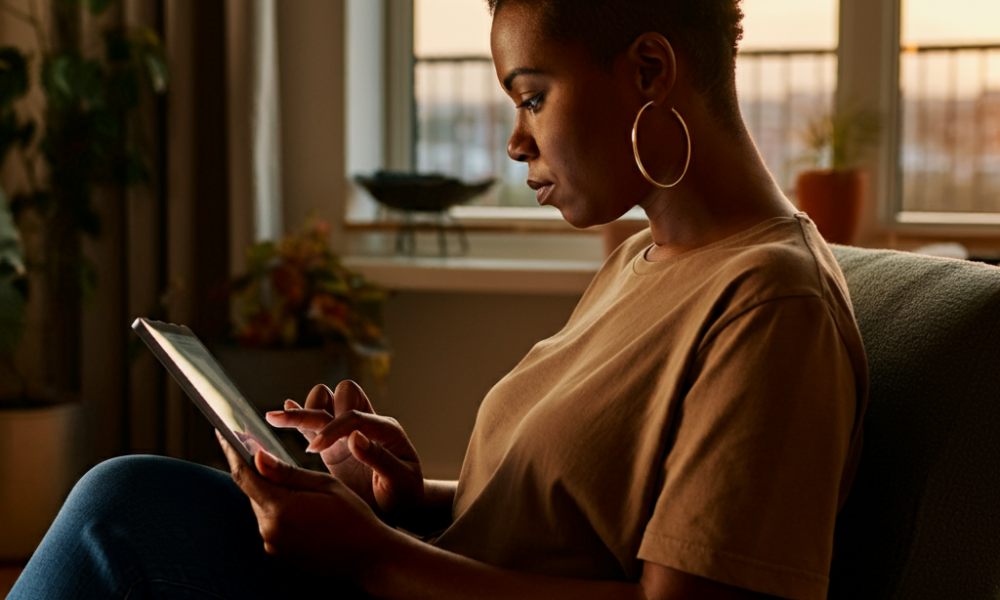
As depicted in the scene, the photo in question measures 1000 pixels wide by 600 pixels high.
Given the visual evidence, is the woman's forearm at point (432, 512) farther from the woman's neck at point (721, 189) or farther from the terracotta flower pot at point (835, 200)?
the terracotta flower pot at point (835, 200)

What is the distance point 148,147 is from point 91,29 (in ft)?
1.12

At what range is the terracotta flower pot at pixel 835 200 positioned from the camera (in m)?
2.35

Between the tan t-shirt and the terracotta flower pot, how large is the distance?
1558 millimetres

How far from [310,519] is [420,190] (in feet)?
6.21

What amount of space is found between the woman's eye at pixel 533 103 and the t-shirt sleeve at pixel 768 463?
0.30 metres

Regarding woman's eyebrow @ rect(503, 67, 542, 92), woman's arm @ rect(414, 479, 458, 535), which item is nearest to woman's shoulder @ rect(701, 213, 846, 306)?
woman's eyebrow @ rect(503, 67, 542, 92)

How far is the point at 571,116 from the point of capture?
34.4 inches

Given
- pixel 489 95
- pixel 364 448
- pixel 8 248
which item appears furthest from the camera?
pixel 489 95

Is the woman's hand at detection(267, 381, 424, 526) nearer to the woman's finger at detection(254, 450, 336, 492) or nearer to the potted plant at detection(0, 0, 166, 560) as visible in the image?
the woman's finger at detection(254, 450, 336, 492)

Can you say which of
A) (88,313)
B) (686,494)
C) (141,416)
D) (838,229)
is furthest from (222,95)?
(686,494)

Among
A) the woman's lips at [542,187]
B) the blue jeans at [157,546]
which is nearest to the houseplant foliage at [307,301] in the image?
the blue jeans at [157,546]

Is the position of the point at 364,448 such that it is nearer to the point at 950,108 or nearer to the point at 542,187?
the point at 542,187

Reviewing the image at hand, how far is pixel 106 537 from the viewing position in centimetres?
89

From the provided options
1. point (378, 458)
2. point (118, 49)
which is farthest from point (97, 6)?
point (378, 458)
